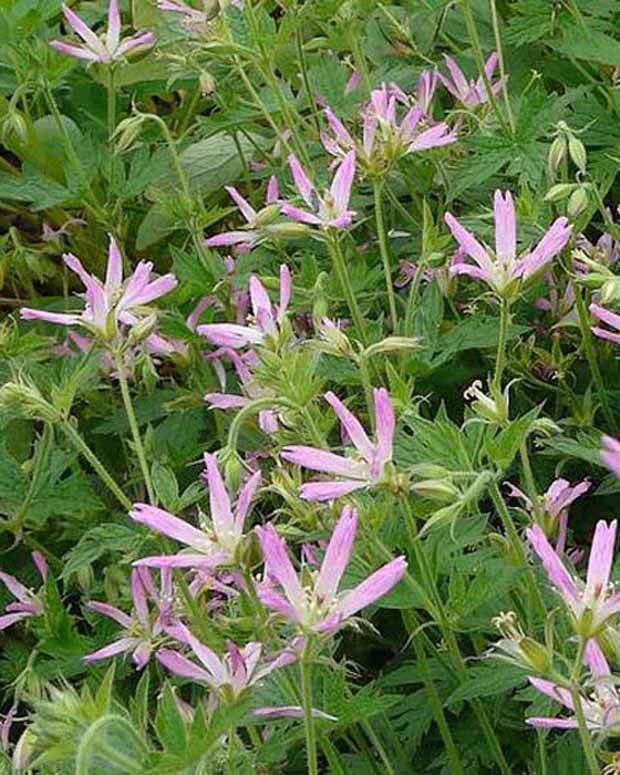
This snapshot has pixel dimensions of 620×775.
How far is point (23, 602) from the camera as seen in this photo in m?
Result: 1.57

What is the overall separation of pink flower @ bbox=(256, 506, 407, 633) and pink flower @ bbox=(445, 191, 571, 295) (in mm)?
302

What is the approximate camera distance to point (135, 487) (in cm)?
179

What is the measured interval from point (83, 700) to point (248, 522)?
51 centimetres

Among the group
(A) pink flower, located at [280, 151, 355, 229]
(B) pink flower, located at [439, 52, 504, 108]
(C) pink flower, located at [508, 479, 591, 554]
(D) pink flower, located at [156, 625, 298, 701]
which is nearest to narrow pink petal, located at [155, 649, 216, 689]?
(D) pink flower, located at [156, 625, 298, 701]

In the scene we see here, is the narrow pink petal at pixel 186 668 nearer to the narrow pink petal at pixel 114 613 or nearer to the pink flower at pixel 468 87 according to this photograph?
the narrow pink petal at pixel 114 613

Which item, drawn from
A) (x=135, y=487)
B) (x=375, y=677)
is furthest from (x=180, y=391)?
(x=375, y=677)

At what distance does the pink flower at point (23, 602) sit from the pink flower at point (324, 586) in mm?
547

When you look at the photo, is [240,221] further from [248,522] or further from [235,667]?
[235,667]

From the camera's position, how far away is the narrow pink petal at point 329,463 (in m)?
1.12

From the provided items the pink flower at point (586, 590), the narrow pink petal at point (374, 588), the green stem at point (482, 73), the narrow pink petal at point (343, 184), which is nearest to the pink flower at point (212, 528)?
the narrow pink petal at point (374, 588)

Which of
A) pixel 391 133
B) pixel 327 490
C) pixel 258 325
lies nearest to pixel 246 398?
pixel 258 325

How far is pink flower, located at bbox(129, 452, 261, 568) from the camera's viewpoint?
1118 mm

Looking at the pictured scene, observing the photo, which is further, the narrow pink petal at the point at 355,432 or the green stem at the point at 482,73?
the green stem at the point at 482,73

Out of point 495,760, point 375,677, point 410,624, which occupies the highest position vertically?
point 410,624
